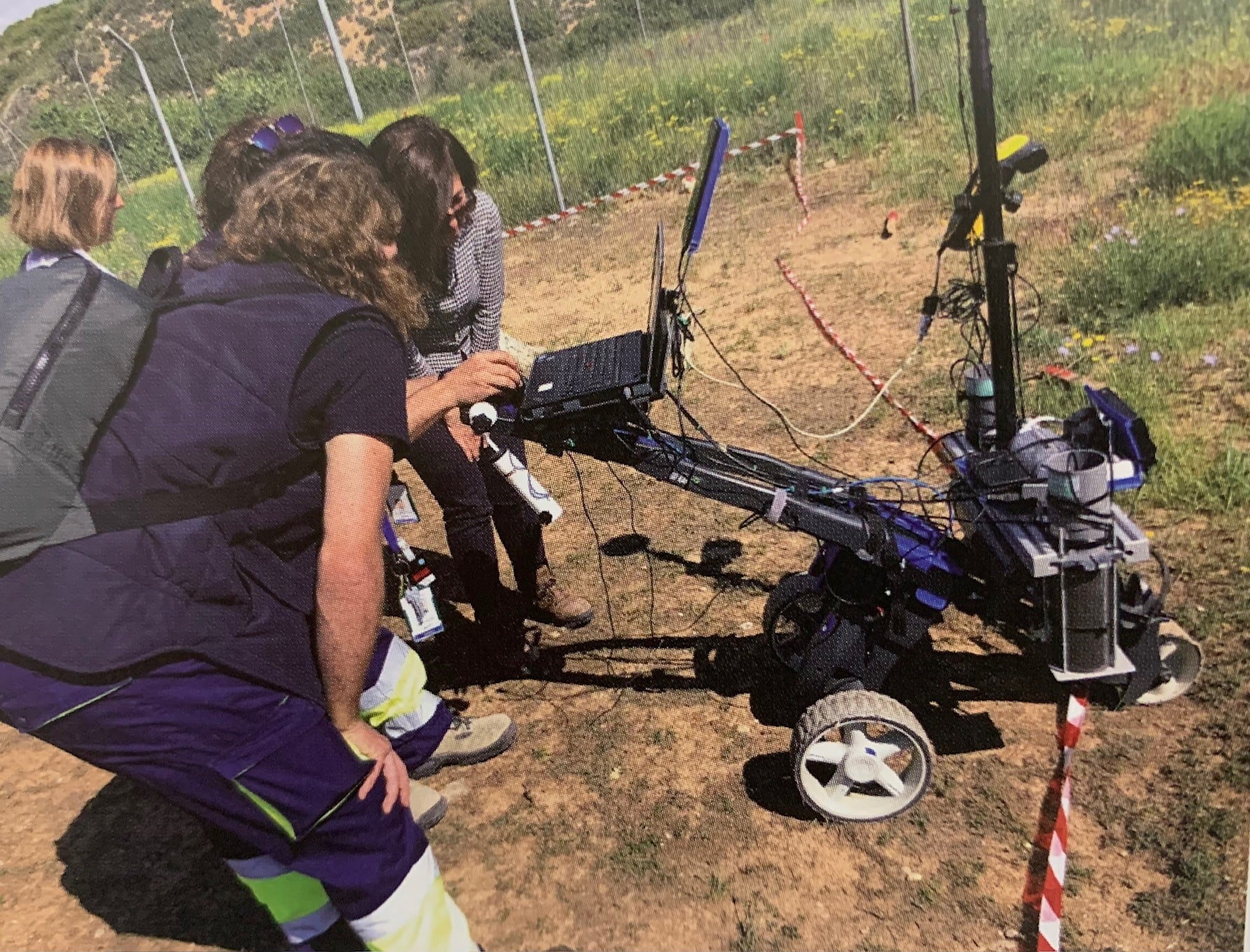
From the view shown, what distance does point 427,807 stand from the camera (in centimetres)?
305

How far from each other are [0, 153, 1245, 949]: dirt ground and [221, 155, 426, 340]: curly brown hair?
1675 millimetres

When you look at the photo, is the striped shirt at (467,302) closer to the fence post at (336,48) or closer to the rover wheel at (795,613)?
the rover wheel at (795,613)

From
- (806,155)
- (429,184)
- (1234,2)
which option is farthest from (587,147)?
(429,184)

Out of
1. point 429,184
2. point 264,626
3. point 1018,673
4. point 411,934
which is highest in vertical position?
point 429,184

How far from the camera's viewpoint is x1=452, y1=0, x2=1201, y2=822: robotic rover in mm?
2320

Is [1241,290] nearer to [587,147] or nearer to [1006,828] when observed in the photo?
[1006,828]

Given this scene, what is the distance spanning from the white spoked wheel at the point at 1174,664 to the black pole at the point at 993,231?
83 cm

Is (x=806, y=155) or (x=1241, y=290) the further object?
(x=806, y=155)

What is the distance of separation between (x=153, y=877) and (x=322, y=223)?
9.06ft

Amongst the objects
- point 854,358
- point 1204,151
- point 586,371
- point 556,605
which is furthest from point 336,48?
point 586,371

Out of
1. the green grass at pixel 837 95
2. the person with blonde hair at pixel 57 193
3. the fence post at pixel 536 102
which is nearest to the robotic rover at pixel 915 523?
the person with blonde hair at pixel 57 193

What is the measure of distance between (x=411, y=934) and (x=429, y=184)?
2338 mm

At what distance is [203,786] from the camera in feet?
5.29

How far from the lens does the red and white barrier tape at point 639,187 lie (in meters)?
11.7
